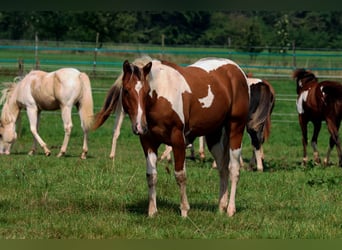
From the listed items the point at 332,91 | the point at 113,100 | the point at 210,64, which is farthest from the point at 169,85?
the point at 332,91

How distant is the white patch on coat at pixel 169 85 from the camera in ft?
20.9

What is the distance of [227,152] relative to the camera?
7426 millimetres

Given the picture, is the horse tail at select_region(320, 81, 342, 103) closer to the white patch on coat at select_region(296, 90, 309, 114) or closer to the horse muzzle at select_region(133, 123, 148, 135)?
the white patch on coat at select_region(296, 90, 309, 114)

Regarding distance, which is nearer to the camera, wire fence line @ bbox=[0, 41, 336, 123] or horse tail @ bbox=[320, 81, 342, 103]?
horse tail @ bbox=[320, 81, 342, 103]

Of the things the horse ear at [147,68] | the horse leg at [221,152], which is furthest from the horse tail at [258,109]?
the horse ear at [147,68]

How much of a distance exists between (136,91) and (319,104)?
8.19 metres

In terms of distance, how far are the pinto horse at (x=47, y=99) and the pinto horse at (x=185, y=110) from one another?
6.40m

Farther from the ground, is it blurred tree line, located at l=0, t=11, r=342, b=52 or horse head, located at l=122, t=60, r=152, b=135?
horse head, located at l=122, t=60, r=152, b=135

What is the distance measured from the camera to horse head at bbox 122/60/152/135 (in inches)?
235

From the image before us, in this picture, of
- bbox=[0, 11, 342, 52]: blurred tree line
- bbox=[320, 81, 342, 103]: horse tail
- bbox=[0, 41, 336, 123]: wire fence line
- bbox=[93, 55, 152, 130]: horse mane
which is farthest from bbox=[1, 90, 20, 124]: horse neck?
bbox=[0, 11, 342, 52]: blurred tree line

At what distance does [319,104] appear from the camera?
1355 centimetres

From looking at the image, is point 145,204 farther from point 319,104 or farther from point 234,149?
point 319,104

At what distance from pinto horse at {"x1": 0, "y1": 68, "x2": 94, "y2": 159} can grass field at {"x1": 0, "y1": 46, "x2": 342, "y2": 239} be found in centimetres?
290

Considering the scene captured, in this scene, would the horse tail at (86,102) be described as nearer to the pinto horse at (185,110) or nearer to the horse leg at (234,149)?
the pinto horse at (185,110)
